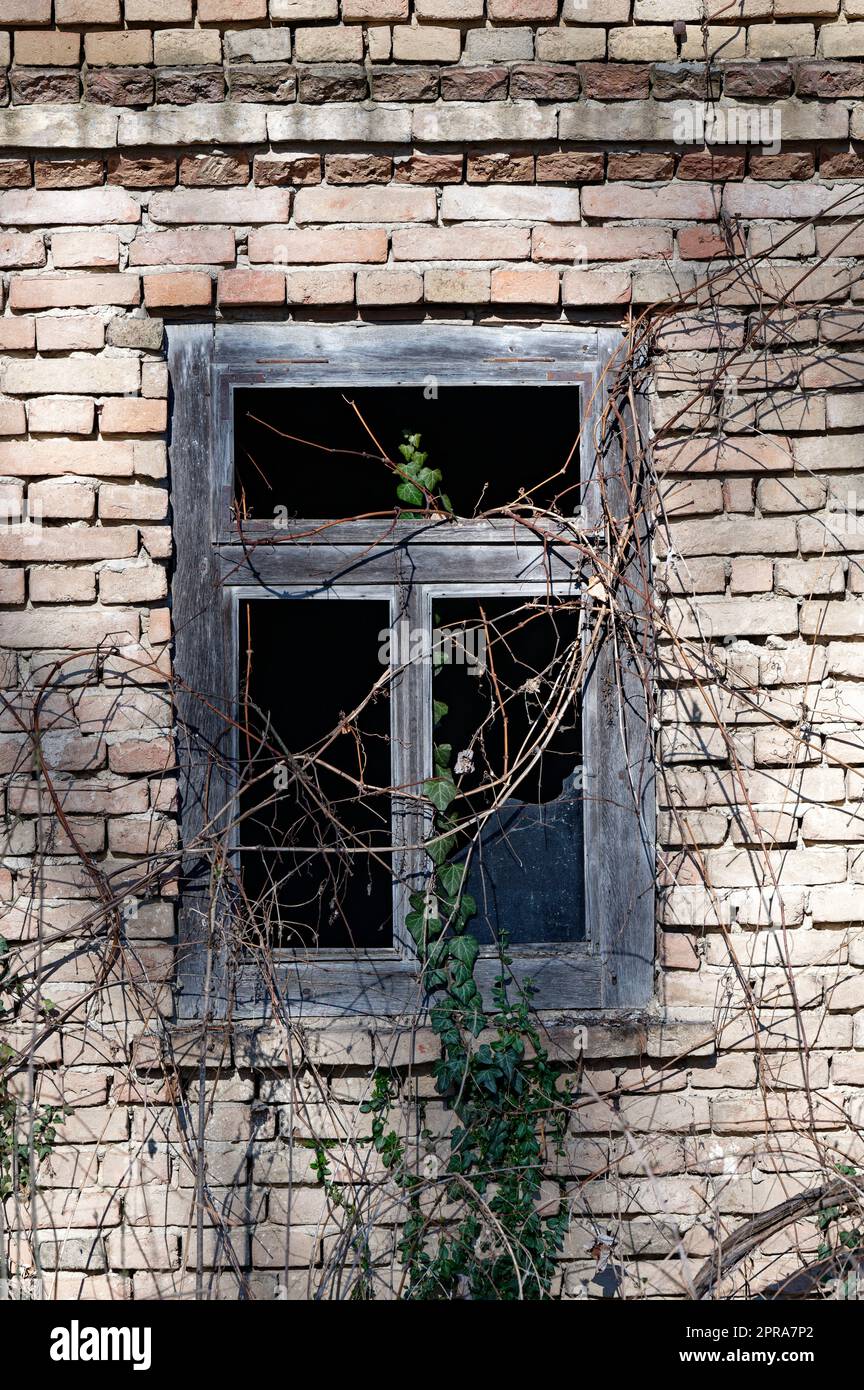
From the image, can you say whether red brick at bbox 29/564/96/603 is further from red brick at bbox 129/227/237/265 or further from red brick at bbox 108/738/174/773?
red brick at bbox 129/227/237/265

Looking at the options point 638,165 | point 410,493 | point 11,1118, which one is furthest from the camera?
point 410,493

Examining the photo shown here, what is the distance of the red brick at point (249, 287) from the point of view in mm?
2479

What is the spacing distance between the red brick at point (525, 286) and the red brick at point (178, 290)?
67 cm

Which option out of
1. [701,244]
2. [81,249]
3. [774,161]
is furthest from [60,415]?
[774,161]

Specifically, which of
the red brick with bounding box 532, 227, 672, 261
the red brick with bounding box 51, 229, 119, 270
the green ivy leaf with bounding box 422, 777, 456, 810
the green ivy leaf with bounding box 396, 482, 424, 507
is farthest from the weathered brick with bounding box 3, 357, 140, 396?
the green ivy leaf with bounding box 422, 777, 456, 810

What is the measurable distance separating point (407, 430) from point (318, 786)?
0.92 metres

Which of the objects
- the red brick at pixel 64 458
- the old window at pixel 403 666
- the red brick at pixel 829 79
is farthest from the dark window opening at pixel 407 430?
the red brick at pixel 829 79

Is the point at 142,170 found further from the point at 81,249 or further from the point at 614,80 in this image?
the point at 614,80

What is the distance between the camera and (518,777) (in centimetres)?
254

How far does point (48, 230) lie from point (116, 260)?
18cm

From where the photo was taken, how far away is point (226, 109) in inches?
97.0

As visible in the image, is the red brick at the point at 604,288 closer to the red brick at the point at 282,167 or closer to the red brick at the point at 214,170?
the red brick at the point at 282,167
